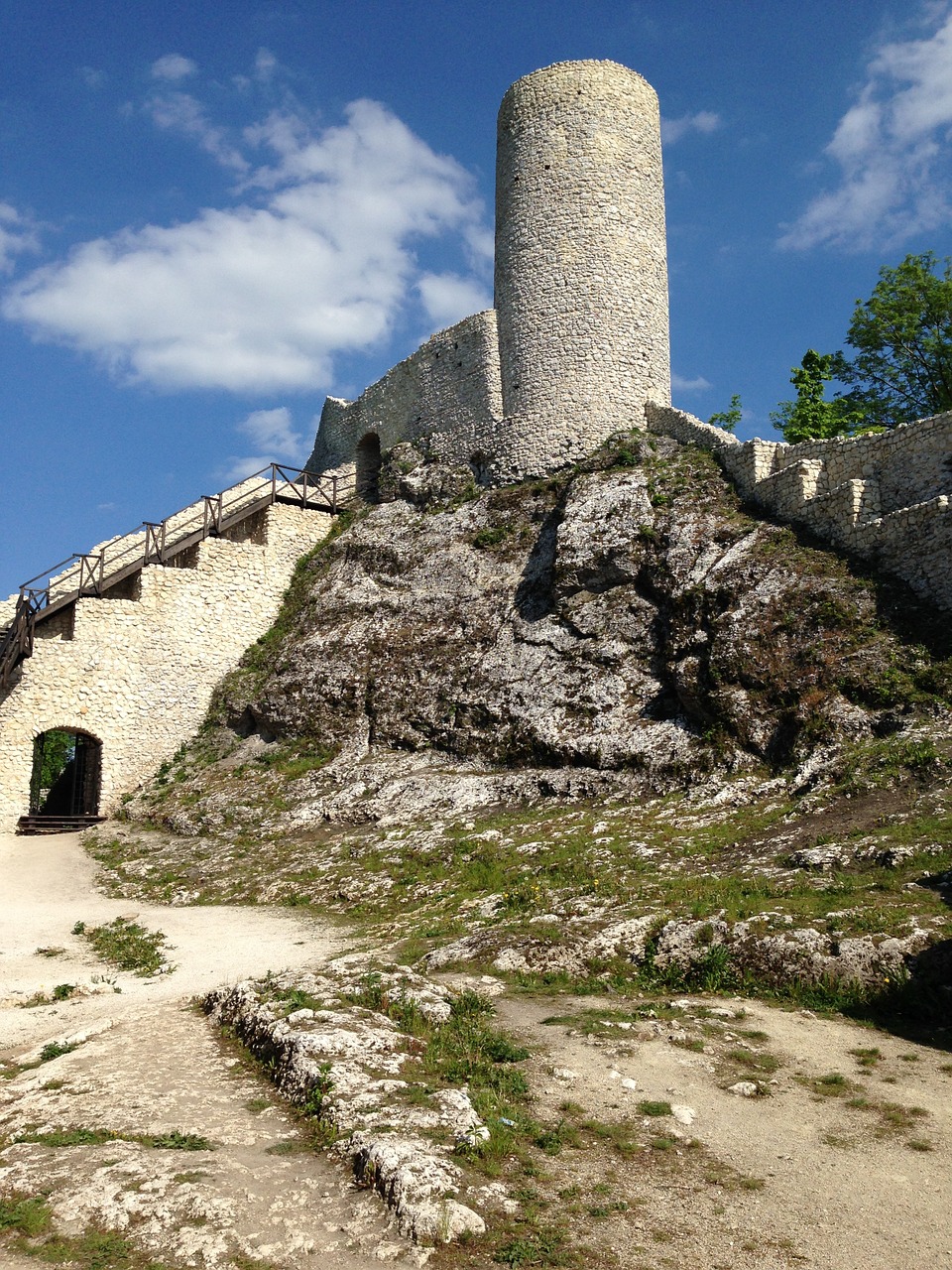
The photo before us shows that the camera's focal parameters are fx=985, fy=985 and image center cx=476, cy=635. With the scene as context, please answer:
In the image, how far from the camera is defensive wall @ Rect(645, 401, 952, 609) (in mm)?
15695

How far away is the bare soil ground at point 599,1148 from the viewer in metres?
5.52

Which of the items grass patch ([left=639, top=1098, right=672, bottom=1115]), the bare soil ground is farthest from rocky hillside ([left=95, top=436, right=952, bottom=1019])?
grass patch ([left=639, top=1098, right=672, bottom=1115])

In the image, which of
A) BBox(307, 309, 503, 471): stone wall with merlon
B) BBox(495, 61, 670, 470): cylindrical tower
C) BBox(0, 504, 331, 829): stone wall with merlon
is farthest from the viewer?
BBox(307, 309, 503, 471): stone wall with merlon

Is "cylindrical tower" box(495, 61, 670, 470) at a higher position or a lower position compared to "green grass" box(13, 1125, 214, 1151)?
higher

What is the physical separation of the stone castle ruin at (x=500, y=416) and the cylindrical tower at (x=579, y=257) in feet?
0.12

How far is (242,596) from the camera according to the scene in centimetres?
2598

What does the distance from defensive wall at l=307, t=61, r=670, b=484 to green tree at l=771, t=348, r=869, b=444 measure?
4.88 m

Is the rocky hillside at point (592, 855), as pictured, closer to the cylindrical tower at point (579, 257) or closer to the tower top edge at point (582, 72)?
the cylindrical tower at point (579, 257)

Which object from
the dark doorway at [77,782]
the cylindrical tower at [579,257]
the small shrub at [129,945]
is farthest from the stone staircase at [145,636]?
the small shrub at [129,945]

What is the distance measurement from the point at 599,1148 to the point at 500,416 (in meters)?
20.8

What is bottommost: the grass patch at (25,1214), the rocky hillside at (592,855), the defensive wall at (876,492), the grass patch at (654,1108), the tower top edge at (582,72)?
the grass patch at (25,1214)

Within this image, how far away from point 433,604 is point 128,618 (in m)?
7.67

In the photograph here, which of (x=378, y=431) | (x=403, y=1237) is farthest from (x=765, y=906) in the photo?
(x=378, y=431)

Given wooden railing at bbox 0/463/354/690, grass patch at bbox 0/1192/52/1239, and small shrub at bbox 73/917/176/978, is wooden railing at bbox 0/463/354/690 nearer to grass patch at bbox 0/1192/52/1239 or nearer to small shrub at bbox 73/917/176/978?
small shrub at bbox 73/917/176/978
